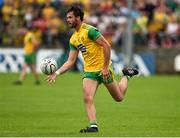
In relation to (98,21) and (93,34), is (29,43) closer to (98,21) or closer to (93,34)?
(98,21)

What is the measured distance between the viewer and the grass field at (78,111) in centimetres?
1415

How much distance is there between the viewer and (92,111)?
13.6 meters

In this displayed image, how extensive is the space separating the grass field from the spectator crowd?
695 centimetres

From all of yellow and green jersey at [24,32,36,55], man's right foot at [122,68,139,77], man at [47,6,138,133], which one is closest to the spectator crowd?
yellow and green jersey at [24,32,36,55]

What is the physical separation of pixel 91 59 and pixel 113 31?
24.5 m

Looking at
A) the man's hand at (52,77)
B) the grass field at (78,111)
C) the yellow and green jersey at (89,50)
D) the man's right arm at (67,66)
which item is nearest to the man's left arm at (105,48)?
the yellow and green jersey at (89,50)

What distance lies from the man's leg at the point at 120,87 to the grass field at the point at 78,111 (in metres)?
0.65

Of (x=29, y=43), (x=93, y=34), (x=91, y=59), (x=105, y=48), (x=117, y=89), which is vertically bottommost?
(x=117, y=89)

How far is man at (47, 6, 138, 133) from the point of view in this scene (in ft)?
44.6

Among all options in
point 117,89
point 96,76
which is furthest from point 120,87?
point 96,76

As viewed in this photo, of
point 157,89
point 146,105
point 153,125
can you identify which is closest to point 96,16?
point 157,89

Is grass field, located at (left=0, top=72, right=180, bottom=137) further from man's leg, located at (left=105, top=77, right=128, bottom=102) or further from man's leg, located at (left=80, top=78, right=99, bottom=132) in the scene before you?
man's leg, located at (left=105, top=77, right=128, bottom=102)

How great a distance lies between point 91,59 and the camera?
547 inches

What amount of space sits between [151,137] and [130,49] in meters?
24.0
